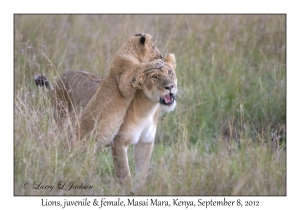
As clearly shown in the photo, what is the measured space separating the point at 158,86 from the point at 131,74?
0.79 ft

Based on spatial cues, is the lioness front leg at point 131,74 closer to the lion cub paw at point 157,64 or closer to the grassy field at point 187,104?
the lion cub paw at point 157,64

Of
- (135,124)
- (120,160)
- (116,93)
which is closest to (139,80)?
(116,93)

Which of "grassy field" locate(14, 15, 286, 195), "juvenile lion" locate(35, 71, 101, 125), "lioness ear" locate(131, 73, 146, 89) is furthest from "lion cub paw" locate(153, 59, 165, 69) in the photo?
"juvenile lion" locate(35, 71, 101, 125)

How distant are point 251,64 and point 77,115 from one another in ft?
12.4

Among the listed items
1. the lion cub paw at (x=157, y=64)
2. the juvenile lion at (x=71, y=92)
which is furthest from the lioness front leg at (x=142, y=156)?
the lion cub paw at (x=157, y=64)

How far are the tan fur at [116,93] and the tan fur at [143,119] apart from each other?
0.06 meters

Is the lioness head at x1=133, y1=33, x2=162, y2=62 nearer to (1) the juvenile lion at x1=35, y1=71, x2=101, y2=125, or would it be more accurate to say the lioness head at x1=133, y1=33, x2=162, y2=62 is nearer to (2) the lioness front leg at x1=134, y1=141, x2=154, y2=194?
(1) the juvenile lion at x1=35, y1=71, x2=101, y2=125

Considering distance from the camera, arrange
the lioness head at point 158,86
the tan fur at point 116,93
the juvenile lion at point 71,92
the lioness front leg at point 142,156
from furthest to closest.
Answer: the juvenile lion at point 71,92
the lioness front leg at point 142,156
the tan fur at point 116,93
the lioness head at point 158,86

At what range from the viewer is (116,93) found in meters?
5.18

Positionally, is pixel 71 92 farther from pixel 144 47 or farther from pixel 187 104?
pixel 187 104

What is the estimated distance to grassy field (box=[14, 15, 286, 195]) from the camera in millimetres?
4590

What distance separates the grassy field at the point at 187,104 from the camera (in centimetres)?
459

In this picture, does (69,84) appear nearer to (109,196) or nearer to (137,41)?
(137,41)

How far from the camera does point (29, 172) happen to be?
456 cm
